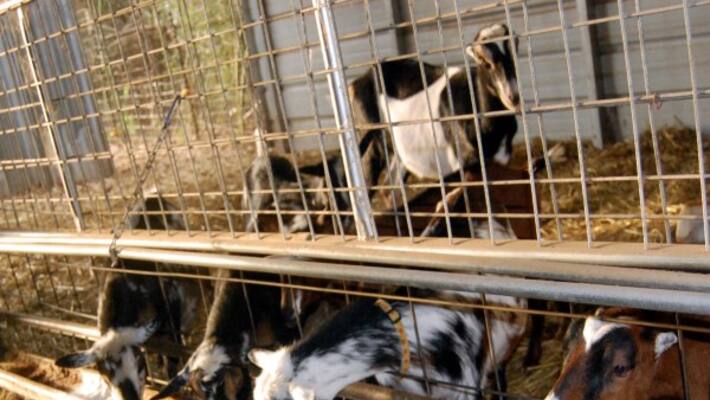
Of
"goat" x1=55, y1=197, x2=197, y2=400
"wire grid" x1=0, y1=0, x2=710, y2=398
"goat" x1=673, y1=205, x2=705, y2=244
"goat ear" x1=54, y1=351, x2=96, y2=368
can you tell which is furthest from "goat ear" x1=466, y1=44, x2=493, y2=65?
"goat ear" x1=54, y1=351, x2=96, y2=368

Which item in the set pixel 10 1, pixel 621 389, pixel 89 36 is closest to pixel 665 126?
pixel 621 389

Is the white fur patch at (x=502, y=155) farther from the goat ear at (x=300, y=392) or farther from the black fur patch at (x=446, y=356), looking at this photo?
the goat ear at (x=300, y=392)

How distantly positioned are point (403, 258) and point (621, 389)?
32.9 inches

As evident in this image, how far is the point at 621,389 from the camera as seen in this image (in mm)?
2301

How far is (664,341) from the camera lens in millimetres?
2271

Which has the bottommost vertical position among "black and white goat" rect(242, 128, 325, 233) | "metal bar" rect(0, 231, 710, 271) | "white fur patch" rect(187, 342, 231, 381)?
"white fur patch" rect(187, 342, 231, 381)

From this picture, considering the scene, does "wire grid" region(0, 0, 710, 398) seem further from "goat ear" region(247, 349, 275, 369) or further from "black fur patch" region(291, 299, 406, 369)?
"goat ear" region(247, 349, 275, 369)

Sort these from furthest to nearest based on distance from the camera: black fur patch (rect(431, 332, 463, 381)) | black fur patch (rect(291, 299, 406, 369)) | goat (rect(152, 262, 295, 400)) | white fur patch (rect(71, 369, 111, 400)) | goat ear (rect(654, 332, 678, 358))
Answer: white fur patch (rect(71, 369, 111, 400))
goat (rect(152, 262, 295, 400))
black fur patch (rect(431, 332, 463, 381))
black fur patch (rect(291, 299, 406, 369))
goat ear (rect(654, 332, 678, 358))

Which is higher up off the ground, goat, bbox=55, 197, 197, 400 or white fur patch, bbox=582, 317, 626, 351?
white fur patch, bbox=582, 317, 626, 351

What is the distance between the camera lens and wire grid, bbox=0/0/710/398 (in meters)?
2.11

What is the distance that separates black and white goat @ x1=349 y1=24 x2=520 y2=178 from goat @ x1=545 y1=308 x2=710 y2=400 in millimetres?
2216

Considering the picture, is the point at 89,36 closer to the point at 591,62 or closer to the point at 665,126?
the point at 591,62

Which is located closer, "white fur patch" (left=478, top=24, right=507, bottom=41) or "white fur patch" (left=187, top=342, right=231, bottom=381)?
"white fur patch" (left=187, top=342, right=231, bottom=381)

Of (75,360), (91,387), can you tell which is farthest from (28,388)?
(75,360)
